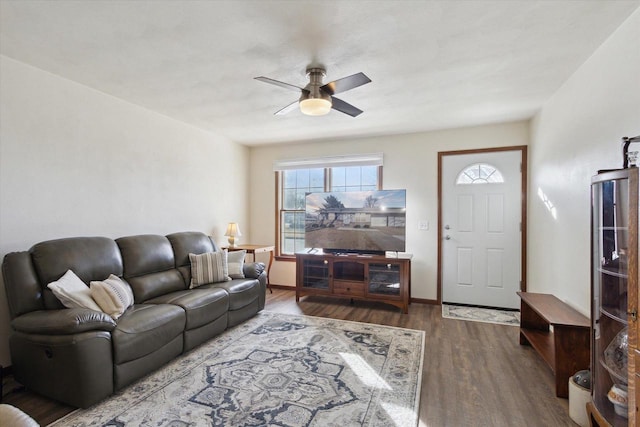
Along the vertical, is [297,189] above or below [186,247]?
above

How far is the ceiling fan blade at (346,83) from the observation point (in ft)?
7.13

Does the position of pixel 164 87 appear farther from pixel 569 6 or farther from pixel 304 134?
pixel 569 6

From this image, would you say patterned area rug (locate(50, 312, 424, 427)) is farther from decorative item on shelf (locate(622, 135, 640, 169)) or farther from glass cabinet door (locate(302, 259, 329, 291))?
decorative item on shelf (locate(622, 135, 640, 169))

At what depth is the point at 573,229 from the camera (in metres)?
2.68

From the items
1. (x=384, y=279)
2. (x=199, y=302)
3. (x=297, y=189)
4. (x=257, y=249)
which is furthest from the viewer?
(x=297, y=189)

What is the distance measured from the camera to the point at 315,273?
453 cm

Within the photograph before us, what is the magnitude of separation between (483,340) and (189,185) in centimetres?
400

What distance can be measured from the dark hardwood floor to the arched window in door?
187cm

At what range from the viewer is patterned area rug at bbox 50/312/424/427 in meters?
1.95

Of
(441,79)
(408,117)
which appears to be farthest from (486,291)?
(441,79)

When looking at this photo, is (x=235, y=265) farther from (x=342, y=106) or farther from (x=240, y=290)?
(x=342, y=106)

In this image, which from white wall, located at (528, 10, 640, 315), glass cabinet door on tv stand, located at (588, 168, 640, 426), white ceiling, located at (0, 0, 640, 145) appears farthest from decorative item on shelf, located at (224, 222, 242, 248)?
glass cabinet door on tv stand, located at (588, 168, 640, 426)

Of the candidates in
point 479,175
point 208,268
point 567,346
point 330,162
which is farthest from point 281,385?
point 479,175

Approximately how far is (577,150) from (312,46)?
7.72 feet
